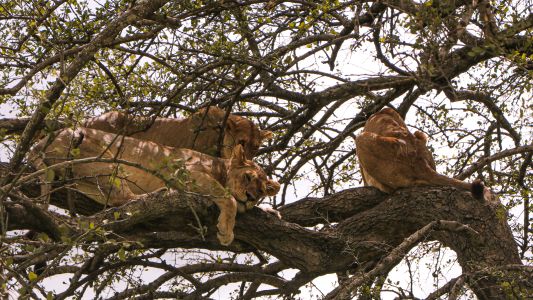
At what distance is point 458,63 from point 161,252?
3521 millimetres

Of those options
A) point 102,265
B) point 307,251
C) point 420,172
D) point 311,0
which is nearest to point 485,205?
point 420,172

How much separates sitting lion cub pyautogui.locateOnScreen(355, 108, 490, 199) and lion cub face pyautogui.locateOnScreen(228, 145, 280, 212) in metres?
1.27

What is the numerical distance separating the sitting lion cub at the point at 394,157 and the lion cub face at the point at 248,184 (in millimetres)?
1270

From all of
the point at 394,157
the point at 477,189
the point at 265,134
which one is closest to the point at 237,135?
the point at 265,134

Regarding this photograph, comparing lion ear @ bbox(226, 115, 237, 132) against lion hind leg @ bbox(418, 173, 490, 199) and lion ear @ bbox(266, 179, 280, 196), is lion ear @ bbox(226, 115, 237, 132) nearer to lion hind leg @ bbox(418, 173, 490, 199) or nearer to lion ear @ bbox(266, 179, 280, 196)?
lion ear @ bbox(266, 179, 280, 196)

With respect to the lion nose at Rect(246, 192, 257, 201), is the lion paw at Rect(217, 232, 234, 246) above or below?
below

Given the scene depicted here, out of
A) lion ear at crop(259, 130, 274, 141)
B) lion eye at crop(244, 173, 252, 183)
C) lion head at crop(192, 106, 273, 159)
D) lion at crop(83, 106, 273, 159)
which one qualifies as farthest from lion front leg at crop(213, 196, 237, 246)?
lion ear at crop(259, 130, 274, 141)

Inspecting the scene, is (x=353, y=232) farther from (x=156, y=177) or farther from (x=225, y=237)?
(x=156, y=177)

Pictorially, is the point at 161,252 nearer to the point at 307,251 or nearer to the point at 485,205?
the point at 307,251

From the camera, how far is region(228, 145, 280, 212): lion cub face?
7441 millimetres

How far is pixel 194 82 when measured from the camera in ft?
26.6

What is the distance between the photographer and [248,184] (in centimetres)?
746

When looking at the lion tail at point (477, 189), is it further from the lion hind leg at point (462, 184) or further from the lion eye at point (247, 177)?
the lion eye at point (247, 177)

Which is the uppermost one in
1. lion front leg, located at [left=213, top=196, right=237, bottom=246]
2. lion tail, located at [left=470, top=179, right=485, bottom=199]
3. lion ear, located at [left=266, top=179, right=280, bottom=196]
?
lion ear, located at [left=266, top=179, right=280, bottom=196]
